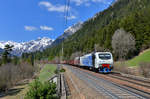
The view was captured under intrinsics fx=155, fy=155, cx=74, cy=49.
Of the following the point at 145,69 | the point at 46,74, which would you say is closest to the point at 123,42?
the point at 46,74

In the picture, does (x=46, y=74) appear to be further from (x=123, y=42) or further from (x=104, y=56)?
(x=123, y=42)

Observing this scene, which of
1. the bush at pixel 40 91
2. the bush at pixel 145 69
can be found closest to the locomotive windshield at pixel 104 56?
the bush at pixel 145 69

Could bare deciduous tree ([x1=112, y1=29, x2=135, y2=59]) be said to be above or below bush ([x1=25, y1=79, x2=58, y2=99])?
above

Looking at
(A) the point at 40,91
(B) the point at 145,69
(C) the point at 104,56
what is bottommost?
(A) the point at 40,91

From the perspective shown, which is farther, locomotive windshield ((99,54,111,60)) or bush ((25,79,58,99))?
locomotive windshield ((99,54,111,60))

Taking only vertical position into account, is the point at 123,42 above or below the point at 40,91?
above

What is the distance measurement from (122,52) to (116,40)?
4.52 meters

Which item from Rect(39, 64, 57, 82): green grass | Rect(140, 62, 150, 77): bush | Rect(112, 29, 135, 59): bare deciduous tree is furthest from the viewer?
Rect(112, 29, 135, 59): bare deciduous tree

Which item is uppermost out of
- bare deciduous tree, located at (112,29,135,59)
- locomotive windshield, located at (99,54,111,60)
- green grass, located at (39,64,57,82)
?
bare deciduous tree, located at (112,29,135,59)

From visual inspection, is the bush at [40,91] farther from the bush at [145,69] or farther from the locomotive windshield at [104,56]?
the locomotive windshield at [104,56]

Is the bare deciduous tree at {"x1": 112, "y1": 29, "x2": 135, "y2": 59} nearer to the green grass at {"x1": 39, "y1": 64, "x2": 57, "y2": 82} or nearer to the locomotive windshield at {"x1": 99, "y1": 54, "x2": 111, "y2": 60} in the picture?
the green grass at {"x1": 39, "y1": 64, "x2": 57, "y2": 82}

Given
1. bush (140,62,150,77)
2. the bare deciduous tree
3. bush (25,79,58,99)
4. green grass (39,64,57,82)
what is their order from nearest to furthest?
1. bush (25,79,58,99)
2. bush (140,62,150,77)
3. green grass (39,64,57,82)
4. the bare deciduous tree

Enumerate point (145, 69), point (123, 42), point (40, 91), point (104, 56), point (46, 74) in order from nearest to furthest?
1. point (40, 91)
2. point (145, 69)
3. point (104, 56)
4. point (46, 74)
5. point (123, 42)

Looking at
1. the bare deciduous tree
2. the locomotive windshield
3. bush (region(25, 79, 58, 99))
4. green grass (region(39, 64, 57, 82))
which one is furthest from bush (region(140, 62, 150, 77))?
the bare deciduous tree
